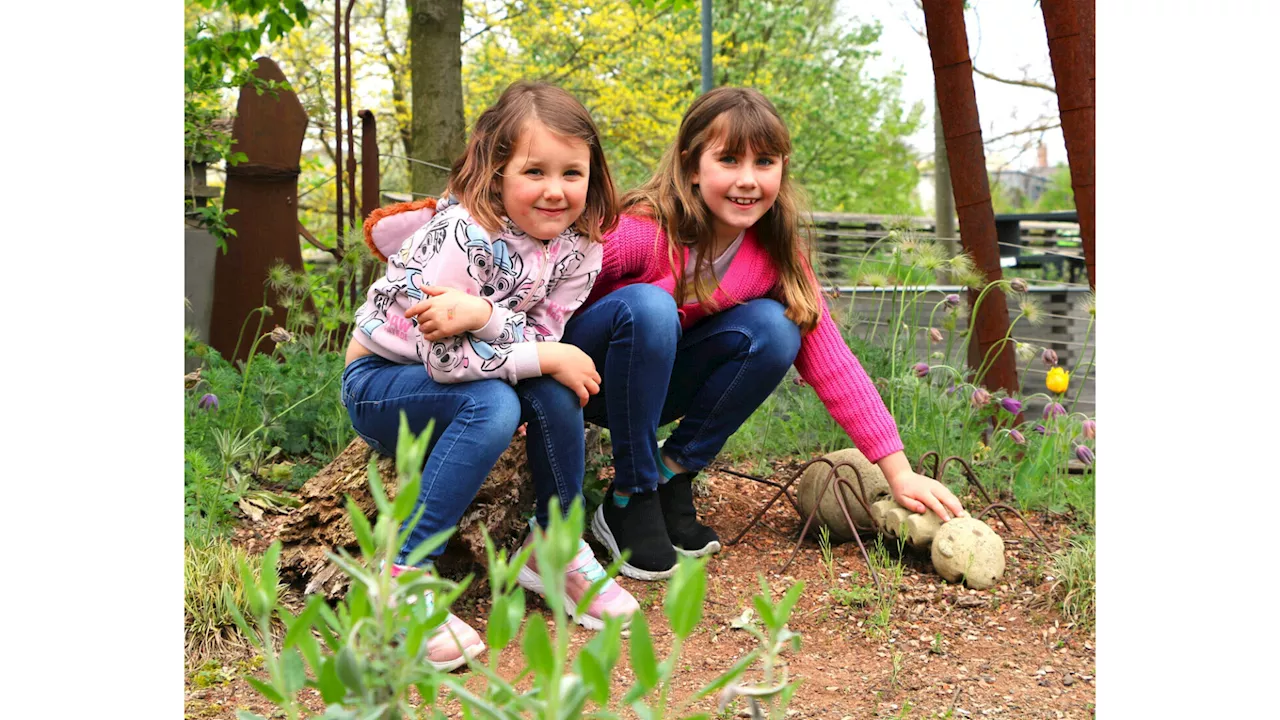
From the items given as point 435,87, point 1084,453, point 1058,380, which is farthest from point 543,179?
point 435,87

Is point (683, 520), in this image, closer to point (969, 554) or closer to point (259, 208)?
point (969, 554)

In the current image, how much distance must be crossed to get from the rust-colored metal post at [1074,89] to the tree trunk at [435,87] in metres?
2.99

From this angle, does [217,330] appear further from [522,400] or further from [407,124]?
[407,124]

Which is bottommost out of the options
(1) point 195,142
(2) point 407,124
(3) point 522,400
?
(3) point 522,400

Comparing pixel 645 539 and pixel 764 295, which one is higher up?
pixel 764 295

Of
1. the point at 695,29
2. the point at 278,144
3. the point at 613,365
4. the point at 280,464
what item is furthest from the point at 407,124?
the point at 613,365

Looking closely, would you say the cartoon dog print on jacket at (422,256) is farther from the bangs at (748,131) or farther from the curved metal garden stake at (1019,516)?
the curved metal garden stake at (1019,516)

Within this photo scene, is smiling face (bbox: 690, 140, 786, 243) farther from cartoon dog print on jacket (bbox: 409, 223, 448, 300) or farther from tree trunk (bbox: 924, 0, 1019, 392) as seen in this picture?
tree trunk (bbox: 924, 0, 1019, 392)

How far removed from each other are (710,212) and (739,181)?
135 millimetres

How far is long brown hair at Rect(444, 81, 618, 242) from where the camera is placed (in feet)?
6.78

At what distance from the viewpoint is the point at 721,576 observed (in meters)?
2.47

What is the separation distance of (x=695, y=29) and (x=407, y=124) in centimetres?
412

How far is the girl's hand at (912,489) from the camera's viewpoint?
2.42 metres

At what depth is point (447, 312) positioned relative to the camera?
6.41 feet
